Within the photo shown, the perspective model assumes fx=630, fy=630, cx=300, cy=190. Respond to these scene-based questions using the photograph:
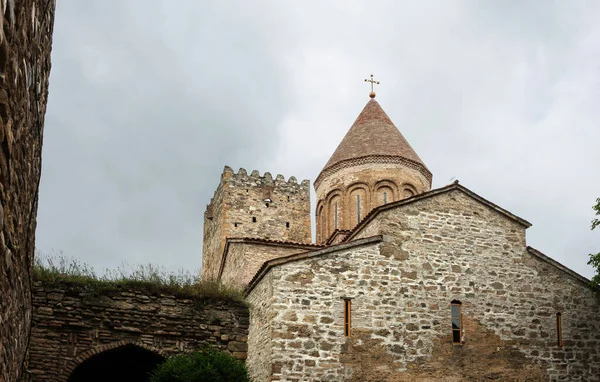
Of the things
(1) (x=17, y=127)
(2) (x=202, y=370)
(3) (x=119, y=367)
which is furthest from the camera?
(3) (x=119, y=367)

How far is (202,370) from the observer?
1190 centimetres

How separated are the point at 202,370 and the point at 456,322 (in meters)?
6.01

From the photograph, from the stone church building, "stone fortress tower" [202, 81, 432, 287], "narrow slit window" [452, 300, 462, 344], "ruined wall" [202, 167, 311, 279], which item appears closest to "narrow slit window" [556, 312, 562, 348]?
the stone church building

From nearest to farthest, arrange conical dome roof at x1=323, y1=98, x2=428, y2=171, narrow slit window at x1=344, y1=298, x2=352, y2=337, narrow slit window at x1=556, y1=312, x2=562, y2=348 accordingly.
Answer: narrow slit window at x1=344, y1=298, x2=352, y2=337
narrow slit window at x1=556, y1=312, x2=562, y2=348
conical dome roof at x1=323, y1=98, x2=428, y2=171

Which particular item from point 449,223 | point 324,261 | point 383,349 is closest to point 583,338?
point 449,223

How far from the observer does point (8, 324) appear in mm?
4785

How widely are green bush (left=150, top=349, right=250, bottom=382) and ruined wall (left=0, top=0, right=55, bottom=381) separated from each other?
6.84m

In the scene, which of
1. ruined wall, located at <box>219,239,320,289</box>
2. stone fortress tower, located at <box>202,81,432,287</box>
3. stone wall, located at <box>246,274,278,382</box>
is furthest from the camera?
stone fortress tower, located at <box>202,81,432,287</box>

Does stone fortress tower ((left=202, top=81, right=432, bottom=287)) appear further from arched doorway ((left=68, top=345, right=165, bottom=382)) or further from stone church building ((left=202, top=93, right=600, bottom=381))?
stone church building ((left=202, top=93, right=600, bottom=381))

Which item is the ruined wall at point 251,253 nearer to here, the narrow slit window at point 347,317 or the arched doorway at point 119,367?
the arched doorway at point 119,367

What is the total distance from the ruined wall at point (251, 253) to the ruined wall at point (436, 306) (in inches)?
231

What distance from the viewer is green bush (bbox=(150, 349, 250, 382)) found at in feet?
38.8

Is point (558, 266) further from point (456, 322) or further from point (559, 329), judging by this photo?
point (456, 322)

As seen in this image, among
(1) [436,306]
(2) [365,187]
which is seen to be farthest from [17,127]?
(2) [365,187]
